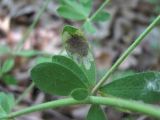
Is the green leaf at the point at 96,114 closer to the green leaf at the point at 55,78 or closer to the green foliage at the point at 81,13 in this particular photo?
the green leaf at the point at 55,78

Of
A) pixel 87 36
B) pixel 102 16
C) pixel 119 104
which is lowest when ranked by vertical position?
pixel 119 104

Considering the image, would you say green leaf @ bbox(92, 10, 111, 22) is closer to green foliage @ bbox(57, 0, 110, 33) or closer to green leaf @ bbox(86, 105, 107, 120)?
green foliage @ bbox(57, 0, 110, 33)

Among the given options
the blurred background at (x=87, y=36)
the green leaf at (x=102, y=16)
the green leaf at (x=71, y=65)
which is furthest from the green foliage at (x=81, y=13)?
the blurred background at (x=87, y=36)

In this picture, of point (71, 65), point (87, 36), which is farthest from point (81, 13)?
point (87, 36)

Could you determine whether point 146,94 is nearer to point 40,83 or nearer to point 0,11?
point 40,83

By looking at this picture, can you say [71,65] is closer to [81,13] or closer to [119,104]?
[119,104]

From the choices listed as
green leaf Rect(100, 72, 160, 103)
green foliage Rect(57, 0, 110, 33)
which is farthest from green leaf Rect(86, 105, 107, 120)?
green foliage Rect(57, 0, 110, 33)

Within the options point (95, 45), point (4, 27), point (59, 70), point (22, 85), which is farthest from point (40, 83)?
point (4, 27)
